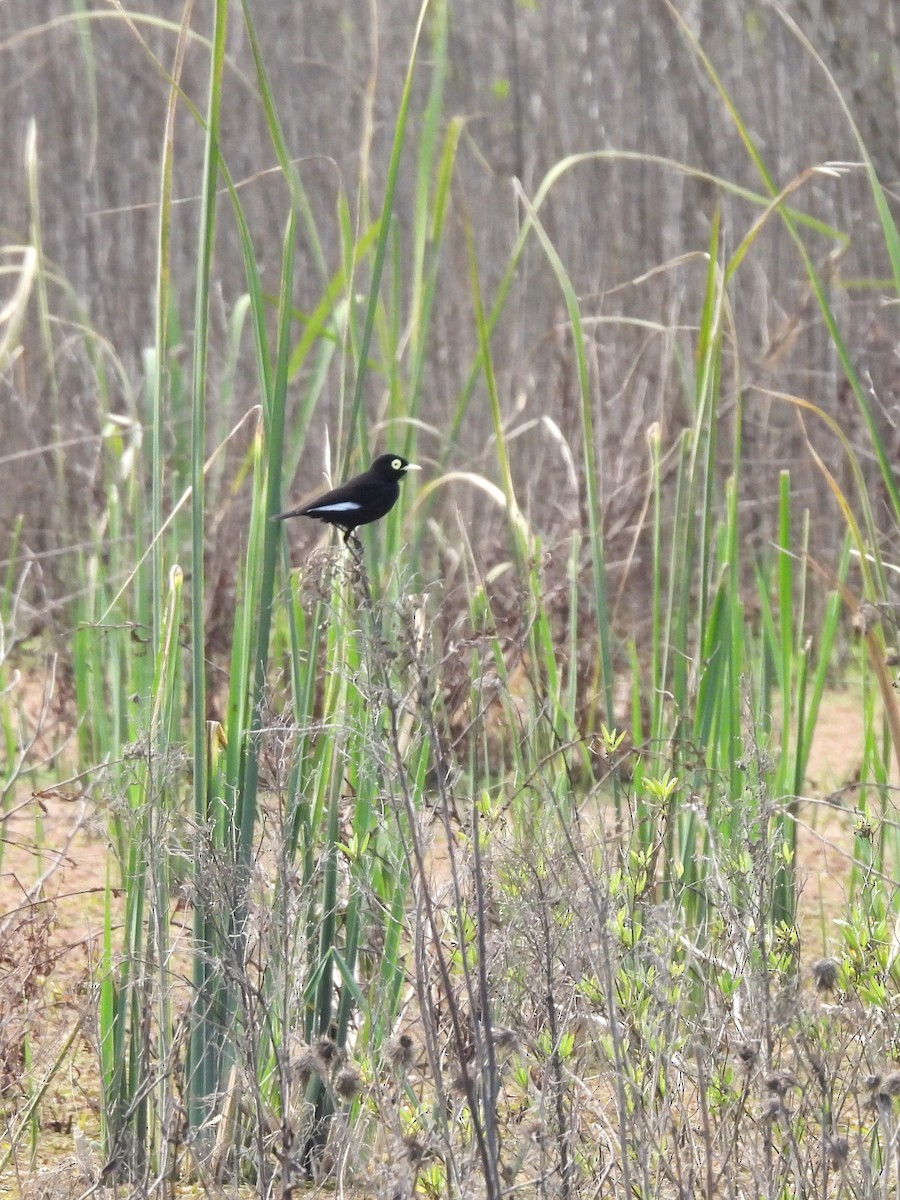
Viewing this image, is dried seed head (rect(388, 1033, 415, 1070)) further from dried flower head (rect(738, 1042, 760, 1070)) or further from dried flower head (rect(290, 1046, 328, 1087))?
dried flower head (rect(738, 1042, 760, 1070))

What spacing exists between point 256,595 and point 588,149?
3.79m

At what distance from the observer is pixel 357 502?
2127mm

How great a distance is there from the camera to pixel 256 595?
1.88 m

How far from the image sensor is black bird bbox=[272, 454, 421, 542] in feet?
6.87

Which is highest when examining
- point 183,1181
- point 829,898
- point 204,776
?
point 204,776

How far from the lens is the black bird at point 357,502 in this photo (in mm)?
2094

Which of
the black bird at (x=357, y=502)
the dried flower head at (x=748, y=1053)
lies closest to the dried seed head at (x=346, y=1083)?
the dried flower head at (x=748, y=1053)

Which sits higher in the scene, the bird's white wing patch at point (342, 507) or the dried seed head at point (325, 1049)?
the bird's white wing patch at point (342, 507)

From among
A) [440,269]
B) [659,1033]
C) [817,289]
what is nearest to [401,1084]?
[659,1033]

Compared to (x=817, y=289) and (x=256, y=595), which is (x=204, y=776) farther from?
(x=817, y=289)

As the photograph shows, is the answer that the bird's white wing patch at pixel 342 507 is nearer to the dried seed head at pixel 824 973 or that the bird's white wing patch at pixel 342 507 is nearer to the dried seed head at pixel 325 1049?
the dried seed head at pixel 325 1049

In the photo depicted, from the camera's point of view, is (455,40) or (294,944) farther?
(455,40)

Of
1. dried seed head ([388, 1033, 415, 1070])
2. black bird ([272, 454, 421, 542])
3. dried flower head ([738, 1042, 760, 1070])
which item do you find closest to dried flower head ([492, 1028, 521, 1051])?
dried seed head ([388, 1033, 415, 1070])

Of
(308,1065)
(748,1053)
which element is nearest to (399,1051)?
(308,1065)
